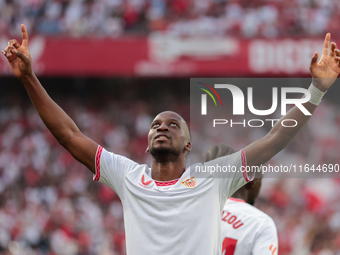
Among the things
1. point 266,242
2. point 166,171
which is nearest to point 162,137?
point 166,171

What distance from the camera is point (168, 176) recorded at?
3.13m

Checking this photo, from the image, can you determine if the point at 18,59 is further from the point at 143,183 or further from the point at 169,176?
the point at 169,176

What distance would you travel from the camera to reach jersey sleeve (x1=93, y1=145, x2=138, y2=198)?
3057mm

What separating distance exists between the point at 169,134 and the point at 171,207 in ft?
1.69

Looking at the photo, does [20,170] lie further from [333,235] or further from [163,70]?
[333,235]

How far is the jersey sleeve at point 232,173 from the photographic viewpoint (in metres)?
2.92

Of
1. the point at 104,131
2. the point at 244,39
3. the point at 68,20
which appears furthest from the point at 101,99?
the point at 244,39

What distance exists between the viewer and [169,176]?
313 centimetres

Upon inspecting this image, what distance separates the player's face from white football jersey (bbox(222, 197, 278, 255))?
2.35 ft

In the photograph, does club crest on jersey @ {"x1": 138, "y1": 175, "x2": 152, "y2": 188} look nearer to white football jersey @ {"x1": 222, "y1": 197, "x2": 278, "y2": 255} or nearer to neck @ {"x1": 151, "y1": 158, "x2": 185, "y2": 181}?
neck @ {"x1": 151, "y1": 158, "x2": 185, "y2": 181}

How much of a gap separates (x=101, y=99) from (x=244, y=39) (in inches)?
175

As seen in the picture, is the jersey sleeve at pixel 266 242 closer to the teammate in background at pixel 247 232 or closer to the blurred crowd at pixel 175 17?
the teammate in background at pixel 247 232

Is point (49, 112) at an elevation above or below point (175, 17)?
below

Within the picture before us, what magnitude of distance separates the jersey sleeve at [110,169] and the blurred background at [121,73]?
7.13 m
